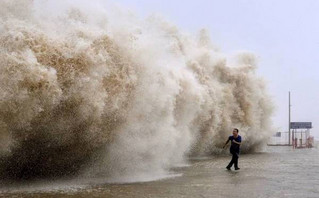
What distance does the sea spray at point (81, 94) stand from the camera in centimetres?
920

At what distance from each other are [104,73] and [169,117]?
408 centimetres

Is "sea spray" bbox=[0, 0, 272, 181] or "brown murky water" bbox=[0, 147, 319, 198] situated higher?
"sea spray" bbox=[0, 0, 272, 181]

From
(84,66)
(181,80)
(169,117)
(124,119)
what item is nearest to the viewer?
(84,66)

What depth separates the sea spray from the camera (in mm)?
9203

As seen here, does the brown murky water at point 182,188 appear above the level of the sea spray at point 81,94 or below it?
below

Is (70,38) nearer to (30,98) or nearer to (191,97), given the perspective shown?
(30,98)

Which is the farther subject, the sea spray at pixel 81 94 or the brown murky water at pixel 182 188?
the sea spray at pixel 81 94

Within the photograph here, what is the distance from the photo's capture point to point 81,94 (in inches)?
398

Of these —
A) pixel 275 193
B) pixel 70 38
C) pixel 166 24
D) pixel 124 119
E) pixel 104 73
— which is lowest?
pixel 275 193

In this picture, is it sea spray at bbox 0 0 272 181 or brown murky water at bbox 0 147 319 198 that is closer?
brown murky water at bbox 0 147 319 198

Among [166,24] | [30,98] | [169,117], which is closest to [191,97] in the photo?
[169,117]

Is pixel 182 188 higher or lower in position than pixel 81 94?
lower

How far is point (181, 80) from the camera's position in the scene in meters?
17.9

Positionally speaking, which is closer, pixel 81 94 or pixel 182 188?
pixel 182 188
